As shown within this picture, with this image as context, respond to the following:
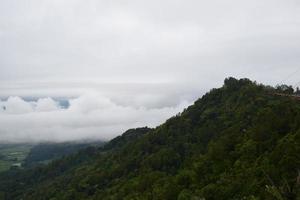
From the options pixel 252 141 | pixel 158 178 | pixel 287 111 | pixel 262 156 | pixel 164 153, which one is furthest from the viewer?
pixel 164 153

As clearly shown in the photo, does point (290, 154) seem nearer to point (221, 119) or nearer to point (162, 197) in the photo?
point (162, 197)

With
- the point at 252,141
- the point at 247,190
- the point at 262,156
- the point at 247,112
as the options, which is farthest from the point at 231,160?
the point at 247,112

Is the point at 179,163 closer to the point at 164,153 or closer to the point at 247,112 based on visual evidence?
the point at 164,153

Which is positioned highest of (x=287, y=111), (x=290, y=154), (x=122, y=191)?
(x=287, y=111)

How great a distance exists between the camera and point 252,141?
4968 inches

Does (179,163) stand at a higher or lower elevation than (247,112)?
lower

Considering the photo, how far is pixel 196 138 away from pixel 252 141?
70.1m

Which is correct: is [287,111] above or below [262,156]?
above

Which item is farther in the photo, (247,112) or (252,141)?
(247,112)

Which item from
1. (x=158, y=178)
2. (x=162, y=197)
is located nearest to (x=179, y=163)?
(x=158, y=178)

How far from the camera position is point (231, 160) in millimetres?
130125

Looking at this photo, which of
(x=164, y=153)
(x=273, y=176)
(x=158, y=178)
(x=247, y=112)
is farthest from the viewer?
(x=164, y=153)

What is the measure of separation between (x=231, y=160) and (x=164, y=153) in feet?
211

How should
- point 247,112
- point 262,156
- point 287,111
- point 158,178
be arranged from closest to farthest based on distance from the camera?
point 262,156 → point 287,111 → point 158,178 → point 247,112
